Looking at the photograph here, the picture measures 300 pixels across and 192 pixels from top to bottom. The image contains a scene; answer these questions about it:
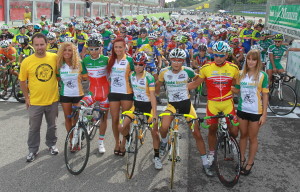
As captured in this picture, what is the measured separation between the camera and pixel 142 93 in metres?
4.99

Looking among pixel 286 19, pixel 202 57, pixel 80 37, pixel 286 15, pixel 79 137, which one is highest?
pixel 286 15

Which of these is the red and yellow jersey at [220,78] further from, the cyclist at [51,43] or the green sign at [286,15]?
the green sign at [286,15]

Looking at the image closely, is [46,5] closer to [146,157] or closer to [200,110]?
[200,110]

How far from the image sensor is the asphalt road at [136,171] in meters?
4.49

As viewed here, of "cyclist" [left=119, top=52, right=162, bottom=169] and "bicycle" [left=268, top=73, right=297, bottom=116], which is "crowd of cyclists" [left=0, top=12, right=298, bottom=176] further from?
"bicycle" [left=268, top=73, right=297, bottom=116]

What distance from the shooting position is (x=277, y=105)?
8.78 m

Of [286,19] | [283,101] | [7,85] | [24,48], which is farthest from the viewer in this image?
[286,19]

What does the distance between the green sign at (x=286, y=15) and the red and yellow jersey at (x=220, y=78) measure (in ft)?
29.1

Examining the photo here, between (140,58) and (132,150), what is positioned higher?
(140,58)

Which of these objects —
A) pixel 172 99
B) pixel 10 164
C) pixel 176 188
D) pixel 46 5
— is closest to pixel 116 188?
pixel 176 188

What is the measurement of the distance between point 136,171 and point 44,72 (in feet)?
7.75

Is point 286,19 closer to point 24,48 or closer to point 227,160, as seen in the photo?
point 227,160

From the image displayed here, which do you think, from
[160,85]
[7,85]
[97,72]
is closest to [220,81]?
[160,85]

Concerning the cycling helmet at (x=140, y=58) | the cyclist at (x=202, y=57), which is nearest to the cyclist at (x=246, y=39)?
the cyclist at (x=202, y=57)
